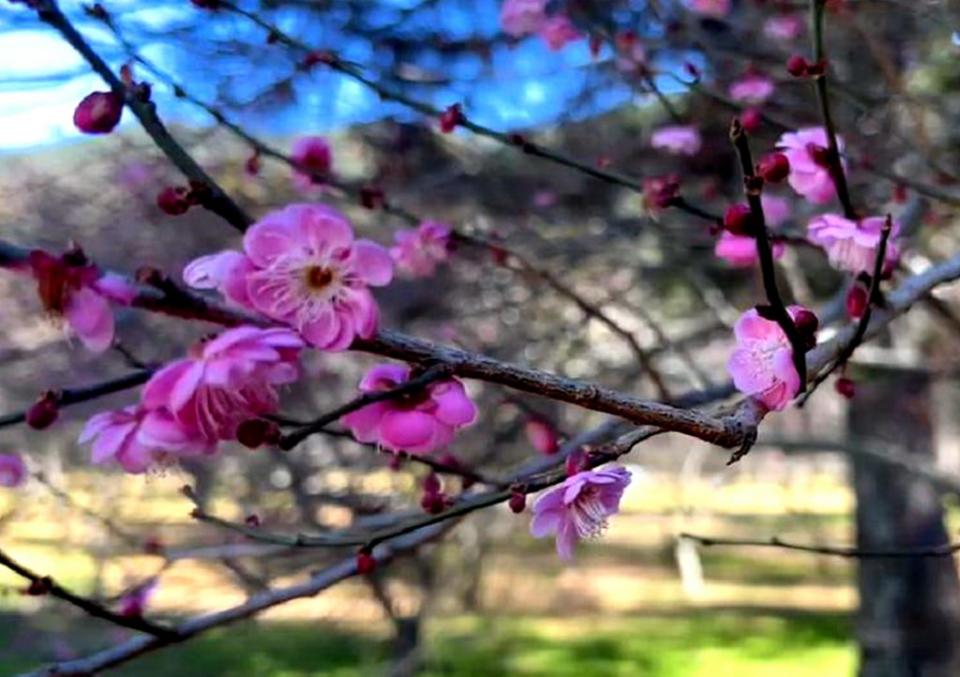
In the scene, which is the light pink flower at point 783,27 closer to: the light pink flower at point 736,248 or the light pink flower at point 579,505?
the light pink flower at point 736,248

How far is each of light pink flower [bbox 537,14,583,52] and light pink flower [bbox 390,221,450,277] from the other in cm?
78

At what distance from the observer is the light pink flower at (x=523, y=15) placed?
305cm

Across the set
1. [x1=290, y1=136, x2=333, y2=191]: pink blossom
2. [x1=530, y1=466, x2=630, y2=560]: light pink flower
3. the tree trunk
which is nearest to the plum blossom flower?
[x1=530, y1=466, x2=630, y2=560]: light pink flower

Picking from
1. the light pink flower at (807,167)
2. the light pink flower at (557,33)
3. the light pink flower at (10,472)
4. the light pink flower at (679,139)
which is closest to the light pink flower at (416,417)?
the light pink flower at (807,167)

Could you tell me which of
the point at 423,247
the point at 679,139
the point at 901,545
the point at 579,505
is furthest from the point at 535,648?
the point at 579,505

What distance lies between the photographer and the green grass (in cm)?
655

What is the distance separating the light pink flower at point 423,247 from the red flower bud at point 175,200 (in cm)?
120

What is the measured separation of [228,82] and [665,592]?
10607 millimetres

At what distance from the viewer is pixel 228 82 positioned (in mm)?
3924

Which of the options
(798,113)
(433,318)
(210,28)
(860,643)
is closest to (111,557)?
(433,318)

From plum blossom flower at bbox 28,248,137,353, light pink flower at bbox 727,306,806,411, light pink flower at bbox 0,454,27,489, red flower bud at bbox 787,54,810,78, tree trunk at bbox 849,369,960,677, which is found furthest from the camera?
tree trunk at bbox 849,369,960,677

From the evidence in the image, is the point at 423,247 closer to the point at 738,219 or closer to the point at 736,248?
the point at 736,248

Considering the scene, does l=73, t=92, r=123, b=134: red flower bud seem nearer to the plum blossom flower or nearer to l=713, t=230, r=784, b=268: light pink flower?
the plum blossom flower

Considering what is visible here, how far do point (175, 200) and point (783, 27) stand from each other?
8.85ft
